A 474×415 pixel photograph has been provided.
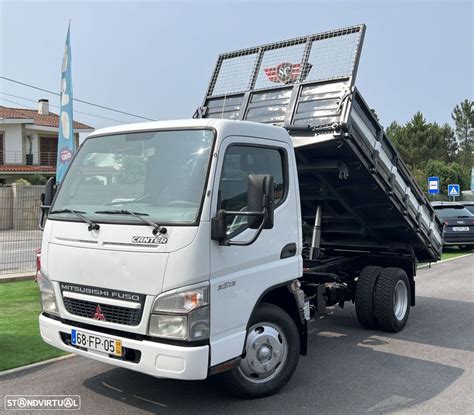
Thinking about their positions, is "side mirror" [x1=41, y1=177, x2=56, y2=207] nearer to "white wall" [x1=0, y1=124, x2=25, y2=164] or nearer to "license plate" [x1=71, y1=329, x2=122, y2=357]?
"license plate" [x1=71, y1=329, x2=122, y2=357]

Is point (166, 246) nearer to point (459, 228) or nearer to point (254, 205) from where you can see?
point (254, 205)

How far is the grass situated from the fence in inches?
88.3

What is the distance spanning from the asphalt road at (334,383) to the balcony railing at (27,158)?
109ft

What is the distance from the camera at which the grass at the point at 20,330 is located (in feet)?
18.2

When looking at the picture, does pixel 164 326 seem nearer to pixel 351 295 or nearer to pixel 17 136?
pixel 351 295

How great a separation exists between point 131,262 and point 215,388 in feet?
5.30

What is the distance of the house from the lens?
33969 millimetres

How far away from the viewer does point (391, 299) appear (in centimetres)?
662

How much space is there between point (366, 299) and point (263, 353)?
8.95ft

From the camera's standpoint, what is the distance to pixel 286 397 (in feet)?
14.9


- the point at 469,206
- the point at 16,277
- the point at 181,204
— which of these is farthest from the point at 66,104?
the point at 469,206

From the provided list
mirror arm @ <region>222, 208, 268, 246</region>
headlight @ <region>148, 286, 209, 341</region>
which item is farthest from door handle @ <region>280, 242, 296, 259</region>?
headlight @ <region>148, 286, 209, 341</region>

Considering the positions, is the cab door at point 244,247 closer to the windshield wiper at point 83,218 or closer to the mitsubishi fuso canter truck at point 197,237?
the mitsubishi fuso canter truck at point 197,237

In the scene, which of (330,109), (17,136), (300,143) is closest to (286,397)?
(300,143)
